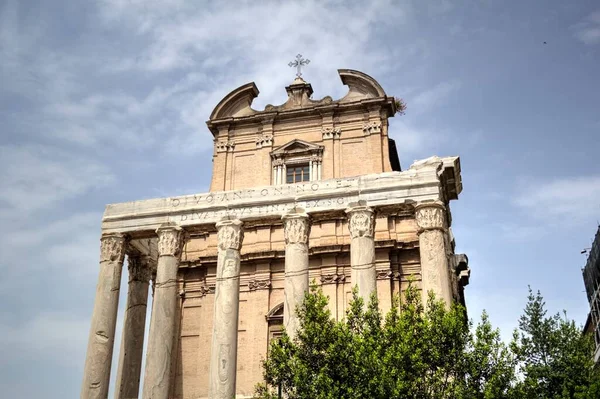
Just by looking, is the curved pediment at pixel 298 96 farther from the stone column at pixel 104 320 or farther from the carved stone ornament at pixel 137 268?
the stone column at pixel 104 320

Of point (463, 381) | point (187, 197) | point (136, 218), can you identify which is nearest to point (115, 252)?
point (136, 218)

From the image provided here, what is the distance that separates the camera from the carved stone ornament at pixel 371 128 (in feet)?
105

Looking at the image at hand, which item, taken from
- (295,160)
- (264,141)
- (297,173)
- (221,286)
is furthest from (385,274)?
(264,141)

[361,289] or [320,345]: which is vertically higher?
[361,289]

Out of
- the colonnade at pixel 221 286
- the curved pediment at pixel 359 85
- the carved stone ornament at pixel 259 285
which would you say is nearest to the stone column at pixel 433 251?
the colonnade at pixel 221 286

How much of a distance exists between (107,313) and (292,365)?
9298mm

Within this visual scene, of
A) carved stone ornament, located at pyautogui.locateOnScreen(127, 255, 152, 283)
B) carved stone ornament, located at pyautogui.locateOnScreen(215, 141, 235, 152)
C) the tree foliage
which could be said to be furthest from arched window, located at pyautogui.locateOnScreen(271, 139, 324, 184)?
the tree foliage

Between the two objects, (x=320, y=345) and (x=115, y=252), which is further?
(x=115, y=252)

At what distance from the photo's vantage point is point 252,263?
99.6ft

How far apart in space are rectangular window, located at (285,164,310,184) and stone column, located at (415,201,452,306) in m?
9.35

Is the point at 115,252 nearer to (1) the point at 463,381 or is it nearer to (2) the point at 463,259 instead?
(1) the point at 463,381

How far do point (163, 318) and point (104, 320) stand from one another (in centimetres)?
233

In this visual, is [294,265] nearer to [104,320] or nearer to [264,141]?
[104,320]

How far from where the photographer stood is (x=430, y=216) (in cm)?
2323
